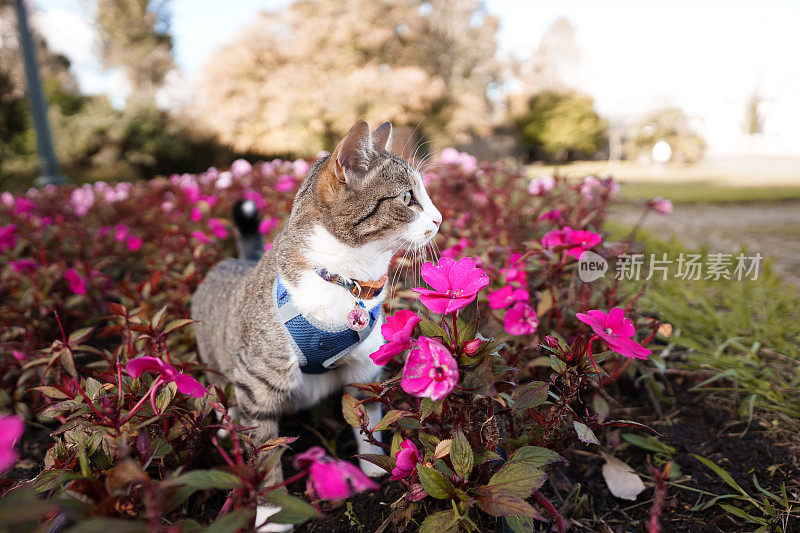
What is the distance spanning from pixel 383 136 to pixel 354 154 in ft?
1.16

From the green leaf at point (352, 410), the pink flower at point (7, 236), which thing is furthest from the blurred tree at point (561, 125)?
the green leaf at point (352, 410)

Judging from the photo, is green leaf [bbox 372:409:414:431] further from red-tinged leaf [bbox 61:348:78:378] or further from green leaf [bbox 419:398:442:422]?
red-tinged leaf [bbox 61:348:78:378]

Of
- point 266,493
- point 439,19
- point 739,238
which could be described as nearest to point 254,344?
point 266,493

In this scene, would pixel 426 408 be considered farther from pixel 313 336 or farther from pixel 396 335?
pixel 313 336

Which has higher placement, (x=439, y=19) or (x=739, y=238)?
(x=439, y=19)

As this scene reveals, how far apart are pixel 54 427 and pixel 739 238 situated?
542 centimetres

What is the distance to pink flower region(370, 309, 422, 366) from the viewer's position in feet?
2.96

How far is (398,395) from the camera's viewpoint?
161cm

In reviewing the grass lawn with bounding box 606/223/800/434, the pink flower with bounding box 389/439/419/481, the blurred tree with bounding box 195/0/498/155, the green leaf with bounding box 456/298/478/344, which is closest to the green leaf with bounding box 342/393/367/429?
the pink flower with bounding box 389/439/419/481

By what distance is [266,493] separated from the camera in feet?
2.44

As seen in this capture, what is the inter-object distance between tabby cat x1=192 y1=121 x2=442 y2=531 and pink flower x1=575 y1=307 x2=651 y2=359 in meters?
0.54

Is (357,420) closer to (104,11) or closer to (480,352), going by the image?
(480,352)

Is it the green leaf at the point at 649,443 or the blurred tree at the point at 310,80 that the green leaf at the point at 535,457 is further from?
the blurred tree at the point at 310,80

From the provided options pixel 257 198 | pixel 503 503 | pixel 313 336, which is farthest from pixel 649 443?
pixel 257 198
